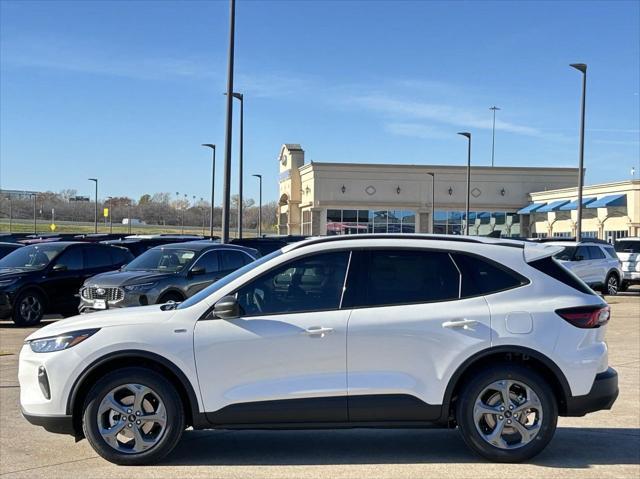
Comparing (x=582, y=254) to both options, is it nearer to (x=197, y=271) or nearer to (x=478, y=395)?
(x=197, y=271)

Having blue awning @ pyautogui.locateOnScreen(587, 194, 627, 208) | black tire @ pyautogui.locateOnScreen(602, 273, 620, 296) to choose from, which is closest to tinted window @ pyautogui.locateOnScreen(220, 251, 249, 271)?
black tire @ pyautogui.locateOnScreen(602, 273, 620, 296)

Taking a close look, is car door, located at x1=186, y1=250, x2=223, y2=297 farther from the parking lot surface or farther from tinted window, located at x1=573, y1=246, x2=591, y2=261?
tinted window, located at x1=573, y1=246, x2=591, y2=261

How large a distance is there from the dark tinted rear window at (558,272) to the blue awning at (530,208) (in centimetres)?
5393

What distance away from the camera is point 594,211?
161 feet

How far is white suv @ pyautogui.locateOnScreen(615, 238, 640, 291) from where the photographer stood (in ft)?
88.4

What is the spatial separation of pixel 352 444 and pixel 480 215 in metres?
58.1

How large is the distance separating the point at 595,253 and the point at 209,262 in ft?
51.6

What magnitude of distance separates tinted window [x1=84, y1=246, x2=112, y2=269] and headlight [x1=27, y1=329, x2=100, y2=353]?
36.3 ft

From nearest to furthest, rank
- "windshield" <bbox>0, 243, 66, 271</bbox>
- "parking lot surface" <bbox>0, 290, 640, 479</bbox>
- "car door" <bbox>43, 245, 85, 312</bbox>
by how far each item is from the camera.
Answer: "parking lot surface" <bbox>0, 290, 640, 479</bbox> → "car door" <bbox>43, 245, 85, 312</bbox> → "windshield" <bbox>0, 243, 66, 271</bbox>

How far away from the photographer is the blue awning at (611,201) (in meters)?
45.5

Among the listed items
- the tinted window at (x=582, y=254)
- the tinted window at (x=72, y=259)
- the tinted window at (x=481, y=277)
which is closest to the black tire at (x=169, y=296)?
the tinted window at (x=72, y=259)

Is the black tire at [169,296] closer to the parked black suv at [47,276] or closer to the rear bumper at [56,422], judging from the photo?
the parked black suv at [47,276]

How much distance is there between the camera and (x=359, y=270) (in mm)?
5934

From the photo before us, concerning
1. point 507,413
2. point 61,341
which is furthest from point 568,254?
point 61,341
